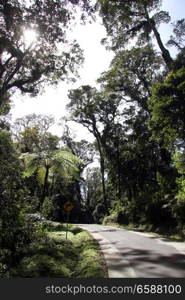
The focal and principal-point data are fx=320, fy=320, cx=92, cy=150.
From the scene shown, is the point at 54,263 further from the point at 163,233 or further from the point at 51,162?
the point at 51,162

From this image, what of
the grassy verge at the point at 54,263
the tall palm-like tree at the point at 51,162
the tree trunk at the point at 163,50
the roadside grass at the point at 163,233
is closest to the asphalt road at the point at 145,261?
the grassy verge at the point at 54,263

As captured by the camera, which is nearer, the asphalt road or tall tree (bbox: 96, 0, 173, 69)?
the asphalt road

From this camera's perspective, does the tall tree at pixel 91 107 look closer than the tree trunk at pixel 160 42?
No

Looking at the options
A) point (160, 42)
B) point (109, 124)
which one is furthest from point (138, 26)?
point (109, 124)

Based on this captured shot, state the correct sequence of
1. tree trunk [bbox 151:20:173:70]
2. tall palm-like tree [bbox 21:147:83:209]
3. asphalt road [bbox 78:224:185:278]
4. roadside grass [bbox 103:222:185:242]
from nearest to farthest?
asphalt road [bbox 78:224:185:278] < roadside grass [bbox 103:222:185:242] < tree trunk [bbox 151:20:173:70] < tall palm-like tree [bbox 21:147:83:209]

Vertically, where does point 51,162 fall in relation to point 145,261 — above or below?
above

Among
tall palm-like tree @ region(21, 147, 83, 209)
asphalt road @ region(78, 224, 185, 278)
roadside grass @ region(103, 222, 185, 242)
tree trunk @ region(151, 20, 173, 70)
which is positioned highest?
tree trunk @ region(151, 20, 173, 70)

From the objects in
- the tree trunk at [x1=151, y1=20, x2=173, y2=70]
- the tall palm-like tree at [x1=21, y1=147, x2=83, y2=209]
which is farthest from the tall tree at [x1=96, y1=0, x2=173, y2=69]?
the tall palm-like tree at [x1=21, y1=147, x2=83, y2=209]

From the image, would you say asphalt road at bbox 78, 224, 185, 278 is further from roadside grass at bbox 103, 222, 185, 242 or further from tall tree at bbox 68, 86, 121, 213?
tall tree at bbox 68, 86, 121, 213

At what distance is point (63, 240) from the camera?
14.1 meters

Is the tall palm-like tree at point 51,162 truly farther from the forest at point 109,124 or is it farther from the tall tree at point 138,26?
the tall tree at point 138,26

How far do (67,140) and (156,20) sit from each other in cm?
3038

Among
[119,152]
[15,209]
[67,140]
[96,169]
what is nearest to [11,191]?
[15,209]

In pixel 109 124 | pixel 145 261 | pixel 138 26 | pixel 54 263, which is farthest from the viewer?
pixel 109 124
